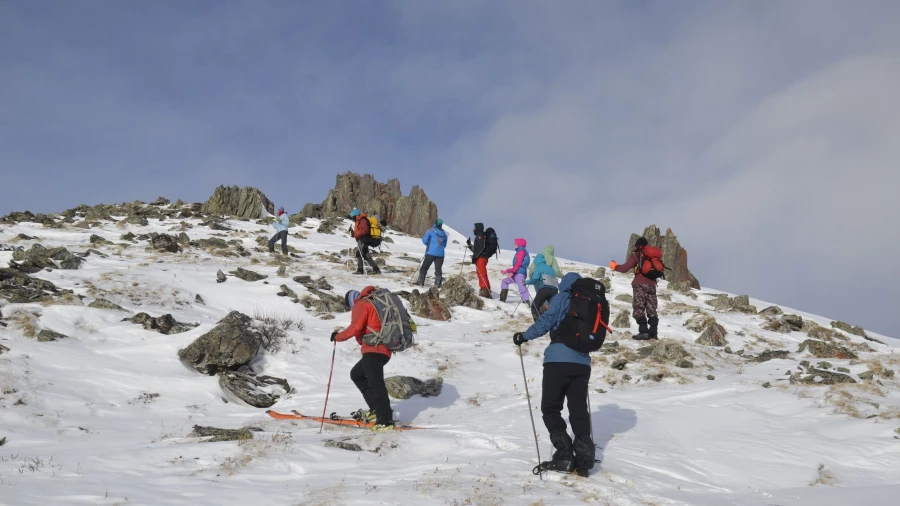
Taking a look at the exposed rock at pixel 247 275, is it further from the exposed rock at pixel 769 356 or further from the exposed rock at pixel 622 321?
the exposed rock at pixel 769 356

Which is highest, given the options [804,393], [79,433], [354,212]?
[354,212]

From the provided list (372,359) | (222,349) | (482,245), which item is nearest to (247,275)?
(222,349)

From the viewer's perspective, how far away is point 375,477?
5.42 meters

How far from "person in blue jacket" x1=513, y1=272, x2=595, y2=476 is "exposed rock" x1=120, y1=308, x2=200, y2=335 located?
832 centimetres

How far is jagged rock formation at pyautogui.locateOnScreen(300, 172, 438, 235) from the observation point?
185 feet

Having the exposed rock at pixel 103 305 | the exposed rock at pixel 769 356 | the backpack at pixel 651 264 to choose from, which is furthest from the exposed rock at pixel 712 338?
the exposed rock at pixel 103 305

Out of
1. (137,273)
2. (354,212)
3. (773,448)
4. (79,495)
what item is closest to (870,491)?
(773,448)

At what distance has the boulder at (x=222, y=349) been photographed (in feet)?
31.9

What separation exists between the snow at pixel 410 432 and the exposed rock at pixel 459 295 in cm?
317

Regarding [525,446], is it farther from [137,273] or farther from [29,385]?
[137,273]

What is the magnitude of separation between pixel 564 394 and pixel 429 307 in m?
10.0

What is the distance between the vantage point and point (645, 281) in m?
12.8

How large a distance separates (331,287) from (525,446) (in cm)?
1160

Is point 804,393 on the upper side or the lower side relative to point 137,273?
lower
